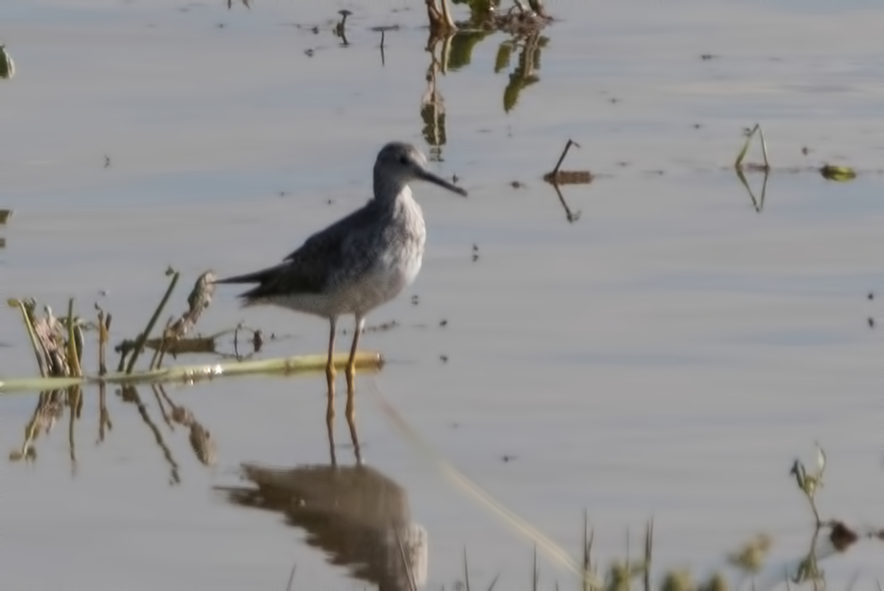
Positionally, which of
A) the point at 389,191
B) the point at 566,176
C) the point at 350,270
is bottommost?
the point at 566,176

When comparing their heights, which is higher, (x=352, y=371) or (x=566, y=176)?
(x=566, y=176)

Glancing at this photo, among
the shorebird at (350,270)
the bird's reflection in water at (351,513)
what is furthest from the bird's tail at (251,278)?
the bird's reflection in water at (351,513)

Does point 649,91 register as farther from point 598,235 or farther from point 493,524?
point 493,524

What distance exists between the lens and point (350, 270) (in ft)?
27.3

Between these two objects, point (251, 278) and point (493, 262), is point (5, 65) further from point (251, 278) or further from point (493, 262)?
point (493, 262)

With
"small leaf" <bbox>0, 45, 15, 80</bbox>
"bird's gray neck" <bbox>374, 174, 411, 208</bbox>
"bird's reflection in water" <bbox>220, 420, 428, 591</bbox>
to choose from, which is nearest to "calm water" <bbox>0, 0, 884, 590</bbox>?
"bird's reflection in water" <bbox>220, 420, 428, 591</bbox>

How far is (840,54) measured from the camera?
13250mm

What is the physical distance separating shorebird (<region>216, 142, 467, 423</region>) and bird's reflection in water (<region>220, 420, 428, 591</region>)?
3.80 feet

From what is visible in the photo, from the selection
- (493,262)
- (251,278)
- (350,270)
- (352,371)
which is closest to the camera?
(352,371)

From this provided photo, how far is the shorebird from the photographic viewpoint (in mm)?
8297

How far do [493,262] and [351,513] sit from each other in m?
2.77

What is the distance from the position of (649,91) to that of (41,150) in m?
3.66

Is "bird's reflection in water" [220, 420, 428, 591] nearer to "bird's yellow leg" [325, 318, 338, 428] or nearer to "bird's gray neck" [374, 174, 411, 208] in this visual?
"bird's yellow leg" [325, 318, 338, 428]

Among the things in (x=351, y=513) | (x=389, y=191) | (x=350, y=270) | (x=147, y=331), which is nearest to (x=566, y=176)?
(x=389, y=191)
